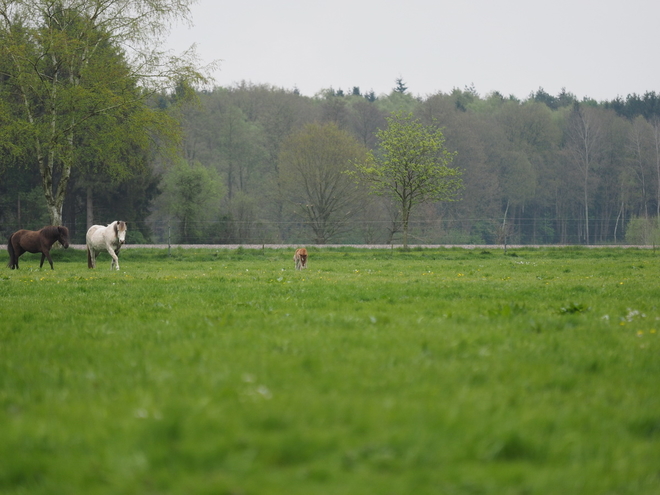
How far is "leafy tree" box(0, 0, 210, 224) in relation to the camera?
1190 inches

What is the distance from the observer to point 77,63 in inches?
1286

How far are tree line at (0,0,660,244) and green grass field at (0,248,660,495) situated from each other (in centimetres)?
2551

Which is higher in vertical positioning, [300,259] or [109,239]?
[109,239]

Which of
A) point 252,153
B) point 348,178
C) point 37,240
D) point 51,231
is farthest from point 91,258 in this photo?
point 252,153

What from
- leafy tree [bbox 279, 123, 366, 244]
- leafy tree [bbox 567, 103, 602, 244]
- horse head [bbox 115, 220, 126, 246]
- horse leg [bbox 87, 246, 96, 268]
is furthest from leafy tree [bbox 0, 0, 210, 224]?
leafy tree [bbox 567, 103, 602, 244]

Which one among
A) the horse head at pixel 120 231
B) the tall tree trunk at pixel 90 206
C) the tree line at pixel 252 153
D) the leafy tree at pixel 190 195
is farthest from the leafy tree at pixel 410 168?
the tall tree trunk at pixel 90 206

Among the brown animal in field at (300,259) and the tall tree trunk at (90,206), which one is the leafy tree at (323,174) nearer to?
the tall tree trunk at (90,206)

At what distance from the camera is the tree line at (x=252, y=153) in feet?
103

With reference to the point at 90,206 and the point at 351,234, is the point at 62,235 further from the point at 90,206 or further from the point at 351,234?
the point at 351,234

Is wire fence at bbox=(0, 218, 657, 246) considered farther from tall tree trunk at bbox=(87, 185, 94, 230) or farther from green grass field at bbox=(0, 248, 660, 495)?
green grass field at bbox=(0, 248, 660, 495)

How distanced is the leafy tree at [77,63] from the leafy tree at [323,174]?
2547cm

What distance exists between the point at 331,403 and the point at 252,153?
7362 cm

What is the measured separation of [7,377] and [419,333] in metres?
4.27

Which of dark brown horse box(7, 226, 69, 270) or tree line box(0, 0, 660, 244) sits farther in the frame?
tree line box(0, 0, 660, 244)
